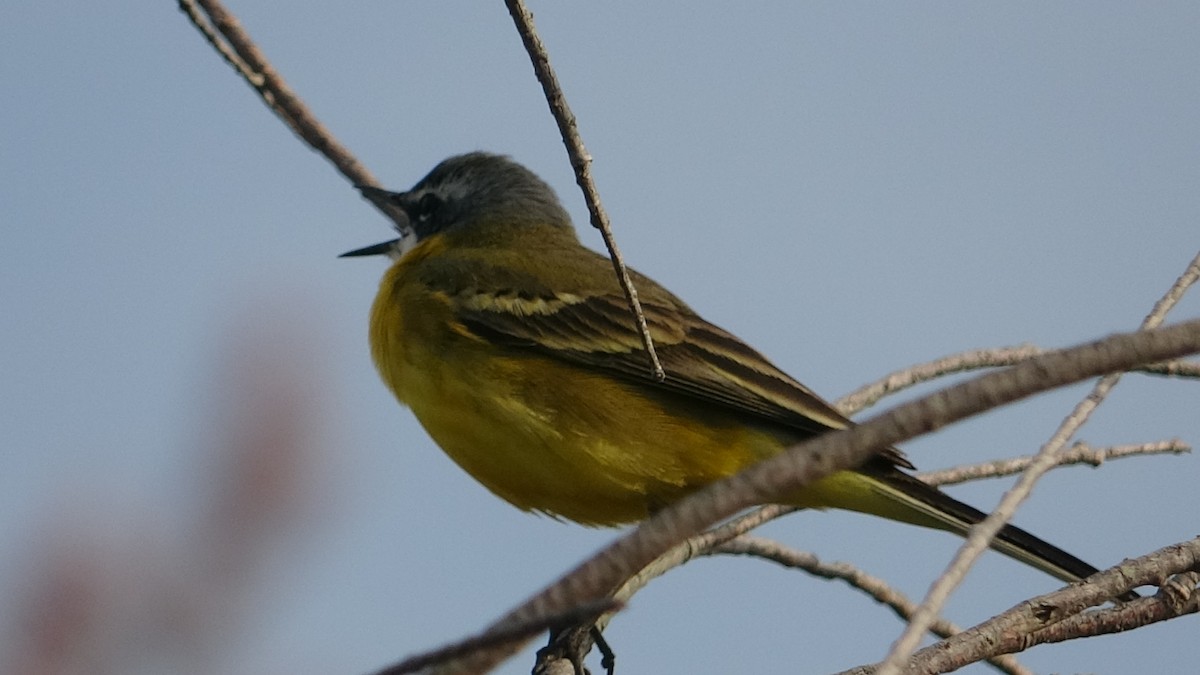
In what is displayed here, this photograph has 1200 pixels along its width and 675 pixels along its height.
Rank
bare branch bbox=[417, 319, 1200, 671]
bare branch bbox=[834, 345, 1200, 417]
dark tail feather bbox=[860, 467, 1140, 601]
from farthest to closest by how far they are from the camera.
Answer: bare branch bbox=[834, 345, 1200, 417]
dark tail feather bbox=[860, 467, 1140, 601]
bare branch bbox=[417, 319, 1200, 671]

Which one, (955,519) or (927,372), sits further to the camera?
(927,372)

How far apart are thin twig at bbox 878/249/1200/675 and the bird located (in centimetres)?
115

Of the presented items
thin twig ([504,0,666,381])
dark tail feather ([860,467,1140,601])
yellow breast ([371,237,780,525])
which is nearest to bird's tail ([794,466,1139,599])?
dark tail feather ([860,467,1140,601])

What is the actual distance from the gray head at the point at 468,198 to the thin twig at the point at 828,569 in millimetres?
2556

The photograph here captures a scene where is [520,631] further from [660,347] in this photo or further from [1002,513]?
[660,347]

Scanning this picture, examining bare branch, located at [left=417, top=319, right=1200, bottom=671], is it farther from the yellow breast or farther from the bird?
the yellow breast

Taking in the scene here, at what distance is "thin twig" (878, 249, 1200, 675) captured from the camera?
230 centimetres

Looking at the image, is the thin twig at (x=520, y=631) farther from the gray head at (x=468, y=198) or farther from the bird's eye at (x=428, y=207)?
the bird's eye at (x=428, y=207)

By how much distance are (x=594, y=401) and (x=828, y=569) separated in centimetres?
137

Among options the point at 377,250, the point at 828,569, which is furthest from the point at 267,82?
the point at 828,569

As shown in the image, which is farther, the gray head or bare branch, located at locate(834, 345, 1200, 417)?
the gray head

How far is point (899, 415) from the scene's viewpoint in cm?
202

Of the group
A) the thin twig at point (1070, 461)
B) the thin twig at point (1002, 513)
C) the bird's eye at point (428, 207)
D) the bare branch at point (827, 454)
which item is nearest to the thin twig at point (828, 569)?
the thin twig at point (1070, 461)

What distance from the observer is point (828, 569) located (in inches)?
254
